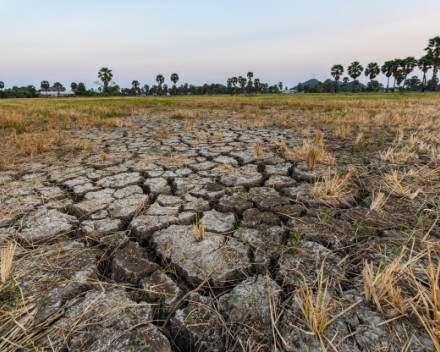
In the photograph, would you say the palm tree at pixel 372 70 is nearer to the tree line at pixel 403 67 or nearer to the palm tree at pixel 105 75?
the tree line at pixel 403 67

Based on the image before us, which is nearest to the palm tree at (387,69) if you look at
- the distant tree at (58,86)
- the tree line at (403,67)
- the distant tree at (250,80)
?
the tree line at (403,67)

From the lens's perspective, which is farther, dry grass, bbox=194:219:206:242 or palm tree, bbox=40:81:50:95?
palm tree, bbox=40:81:50:95

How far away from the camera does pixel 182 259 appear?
4.56 ft

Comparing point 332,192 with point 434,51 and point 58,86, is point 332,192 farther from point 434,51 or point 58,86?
point 58,86

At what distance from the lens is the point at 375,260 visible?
129cm

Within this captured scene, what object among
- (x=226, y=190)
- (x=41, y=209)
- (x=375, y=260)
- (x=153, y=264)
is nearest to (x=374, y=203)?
(x=375, y=260)

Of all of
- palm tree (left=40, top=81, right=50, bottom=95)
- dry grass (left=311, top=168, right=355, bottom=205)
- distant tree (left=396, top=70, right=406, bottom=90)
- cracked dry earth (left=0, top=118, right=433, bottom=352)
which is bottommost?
cracked dry earth (left=0, top=118, right=433, bottom=352)

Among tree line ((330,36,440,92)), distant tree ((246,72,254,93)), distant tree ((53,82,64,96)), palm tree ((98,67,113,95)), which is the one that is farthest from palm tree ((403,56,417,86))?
distant tree ((53,82,64,96))

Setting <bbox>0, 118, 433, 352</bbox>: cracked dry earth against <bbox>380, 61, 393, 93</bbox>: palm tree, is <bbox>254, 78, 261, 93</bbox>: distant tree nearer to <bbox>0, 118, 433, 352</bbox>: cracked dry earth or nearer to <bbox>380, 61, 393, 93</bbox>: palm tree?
<bbox>380, 61, 393, 93</bbox>: palm tree

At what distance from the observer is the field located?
0.94 metres

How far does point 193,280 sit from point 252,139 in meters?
3.43

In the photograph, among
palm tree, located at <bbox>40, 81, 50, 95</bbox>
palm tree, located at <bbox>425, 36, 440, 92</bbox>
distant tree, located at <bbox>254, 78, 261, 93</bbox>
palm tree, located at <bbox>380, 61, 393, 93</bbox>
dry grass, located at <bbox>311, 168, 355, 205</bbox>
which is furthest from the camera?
distant tree, located at <bbox>254, 78, 261, 93</bbox>

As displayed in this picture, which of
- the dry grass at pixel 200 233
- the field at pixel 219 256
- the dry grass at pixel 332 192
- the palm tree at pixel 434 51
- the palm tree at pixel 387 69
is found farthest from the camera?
the palm tree at pixel 387 69

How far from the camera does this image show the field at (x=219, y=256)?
37.1 inches
